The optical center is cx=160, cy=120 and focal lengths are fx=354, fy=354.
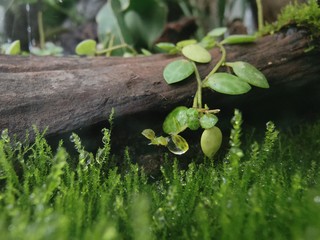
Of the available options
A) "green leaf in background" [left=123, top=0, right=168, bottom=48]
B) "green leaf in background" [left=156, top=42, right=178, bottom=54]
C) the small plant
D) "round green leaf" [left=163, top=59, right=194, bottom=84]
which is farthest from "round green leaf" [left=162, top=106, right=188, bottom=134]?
"green leaf in background" [left=123, top=0, right=168, bottom=48]

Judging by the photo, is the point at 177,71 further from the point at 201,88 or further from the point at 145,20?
the point at 145,20

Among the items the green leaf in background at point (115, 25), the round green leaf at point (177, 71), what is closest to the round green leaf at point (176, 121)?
the round green leaf at point (177, 71)

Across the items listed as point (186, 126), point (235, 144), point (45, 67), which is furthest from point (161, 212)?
point (45, 67)

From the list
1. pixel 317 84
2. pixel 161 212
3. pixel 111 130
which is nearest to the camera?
pixel 161 212

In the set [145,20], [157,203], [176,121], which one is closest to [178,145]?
[176,121]

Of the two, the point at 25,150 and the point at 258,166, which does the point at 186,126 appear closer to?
the point at 258,166

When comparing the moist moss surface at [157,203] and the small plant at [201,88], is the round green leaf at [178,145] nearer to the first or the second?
the small plant at [201,88]

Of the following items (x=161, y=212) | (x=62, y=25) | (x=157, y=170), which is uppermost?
(x=161, y=212)
